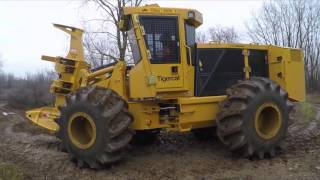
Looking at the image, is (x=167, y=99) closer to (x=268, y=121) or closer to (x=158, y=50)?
(x=158, y=50)

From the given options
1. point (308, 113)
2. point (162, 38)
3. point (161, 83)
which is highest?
point (162, 38)

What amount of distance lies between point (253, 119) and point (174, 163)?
1609 millimetres

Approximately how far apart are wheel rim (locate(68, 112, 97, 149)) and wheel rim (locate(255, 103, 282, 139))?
298cm

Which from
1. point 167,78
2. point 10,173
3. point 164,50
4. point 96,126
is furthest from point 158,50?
point 10,173

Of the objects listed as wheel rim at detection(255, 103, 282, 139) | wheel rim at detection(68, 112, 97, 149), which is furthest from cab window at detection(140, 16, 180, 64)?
wheel rim at detection(255, 103, 282, 139)

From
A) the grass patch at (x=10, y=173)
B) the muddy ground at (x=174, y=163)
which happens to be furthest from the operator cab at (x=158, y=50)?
the grass patch at (x=10, y=173)

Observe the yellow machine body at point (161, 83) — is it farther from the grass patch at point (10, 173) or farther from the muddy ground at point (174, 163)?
the grass patch at point (10, 173)

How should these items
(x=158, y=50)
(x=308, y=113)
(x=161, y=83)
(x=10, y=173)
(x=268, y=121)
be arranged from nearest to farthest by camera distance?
(x=10, y=173)
(x=161, y=83)
(x=158, y=50)
(x=268, y=121)
(x=308, y=113)

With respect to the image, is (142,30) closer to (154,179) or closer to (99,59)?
(154,179)

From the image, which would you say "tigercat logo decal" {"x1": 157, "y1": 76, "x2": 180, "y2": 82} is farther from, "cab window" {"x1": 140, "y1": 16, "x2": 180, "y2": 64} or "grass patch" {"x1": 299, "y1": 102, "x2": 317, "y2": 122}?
"grass patch" {"x1": 299, "y1": 102, "x2": 317, "y2": 122}

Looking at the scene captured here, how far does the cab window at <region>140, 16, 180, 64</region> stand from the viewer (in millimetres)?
8914

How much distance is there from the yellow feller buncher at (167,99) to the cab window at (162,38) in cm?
2

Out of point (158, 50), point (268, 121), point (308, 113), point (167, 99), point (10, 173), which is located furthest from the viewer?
point (308, 113)

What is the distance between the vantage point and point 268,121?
940cm
